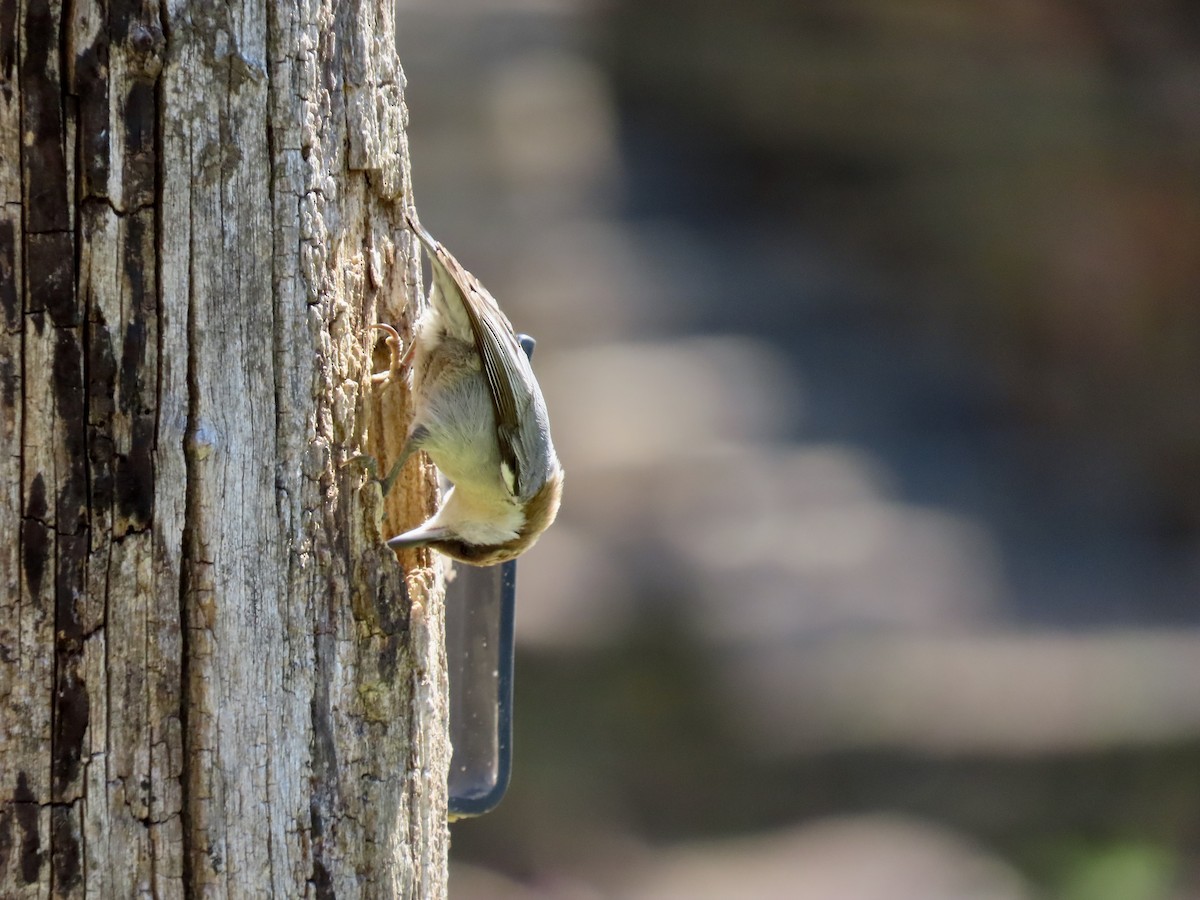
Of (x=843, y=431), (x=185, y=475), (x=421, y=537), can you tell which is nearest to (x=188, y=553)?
(x=185, y=475)

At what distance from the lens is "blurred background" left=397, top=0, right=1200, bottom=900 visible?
9.05m

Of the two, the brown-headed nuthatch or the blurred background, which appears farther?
the blurred background

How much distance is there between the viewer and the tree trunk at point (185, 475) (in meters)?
1.96

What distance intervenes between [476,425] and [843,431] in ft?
33.1

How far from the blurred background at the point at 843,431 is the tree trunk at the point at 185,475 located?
666 cm

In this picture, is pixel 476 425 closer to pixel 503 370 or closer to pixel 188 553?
pixel 503 370

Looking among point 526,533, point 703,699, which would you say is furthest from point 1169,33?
point 526,533

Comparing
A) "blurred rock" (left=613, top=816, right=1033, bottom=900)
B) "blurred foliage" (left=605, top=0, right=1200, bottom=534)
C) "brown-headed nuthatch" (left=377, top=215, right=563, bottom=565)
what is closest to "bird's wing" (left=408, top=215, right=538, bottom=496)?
"brown-headed nuthatch" (left=377, top=215, right=563, bottom=565)

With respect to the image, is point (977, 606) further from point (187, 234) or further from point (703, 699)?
point (187, 234)

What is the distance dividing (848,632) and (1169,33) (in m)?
7.76

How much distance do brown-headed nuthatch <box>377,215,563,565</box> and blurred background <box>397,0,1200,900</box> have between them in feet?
19.0

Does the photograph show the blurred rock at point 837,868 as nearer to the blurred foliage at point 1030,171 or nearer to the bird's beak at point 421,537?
the blurred foliage at point 1030,171

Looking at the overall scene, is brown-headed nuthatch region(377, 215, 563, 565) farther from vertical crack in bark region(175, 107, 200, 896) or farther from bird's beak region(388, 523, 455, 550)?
vertical crack in bark region(175, 107, 200, 896)

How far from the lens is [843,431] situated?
42.2 feet
